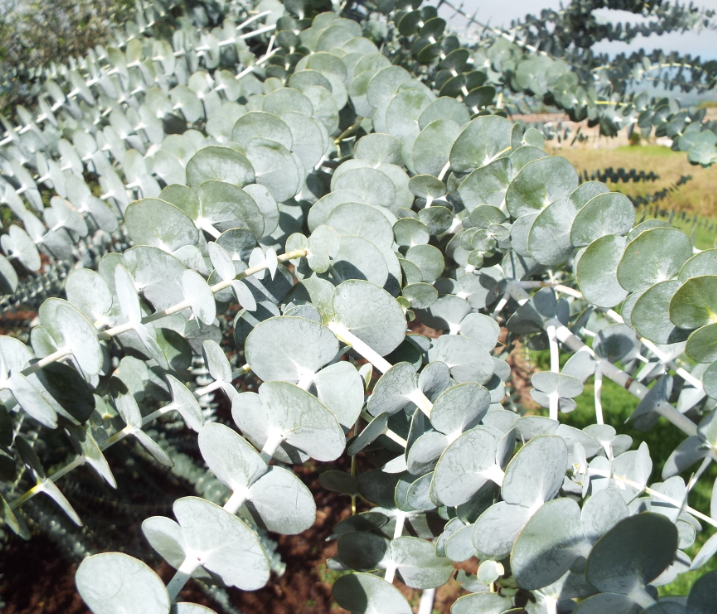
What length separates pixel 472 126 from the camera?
51 cm

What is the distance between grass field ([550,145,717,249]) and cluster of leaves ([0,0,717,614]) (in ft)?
14.7

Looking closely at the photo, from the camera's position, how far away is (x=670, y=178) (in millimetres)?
6246

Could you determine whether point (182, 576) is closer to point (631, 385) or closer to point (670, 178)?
point (631, 385)

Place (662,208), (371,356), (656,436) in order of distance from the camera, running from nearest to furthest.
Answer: (371,356) → (656,436) → (662,208)

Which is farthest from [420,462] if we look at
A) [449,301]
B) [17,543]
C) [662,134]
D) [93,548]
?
[17,543]

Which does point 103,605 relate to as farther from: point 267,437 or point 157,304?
point 157,304

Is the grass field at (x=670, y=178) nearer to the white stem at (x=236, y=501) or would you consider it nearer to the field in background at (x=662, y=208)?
the field in background at (x=662, y=208)

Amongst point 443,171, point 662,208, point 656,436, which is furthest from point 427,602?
point 662,208

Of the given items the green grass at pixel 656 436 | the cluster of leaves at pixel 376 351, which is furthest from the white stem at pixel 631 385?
the green grass at pixel 656 436

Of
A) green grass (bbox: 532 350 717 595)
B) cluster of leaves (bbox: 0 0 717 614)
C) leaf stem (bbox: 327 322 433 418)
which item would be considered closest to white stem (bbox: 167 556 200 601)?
cluster of leaves (bbox: 0 0 717 614)

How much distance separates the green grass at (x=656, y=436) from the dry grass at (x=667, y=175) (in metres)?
2.67

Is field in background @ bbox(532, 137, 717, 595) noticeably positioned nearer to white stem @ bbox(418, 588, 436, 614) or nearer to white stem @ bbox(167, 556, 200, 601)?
white stem @ bbox(418, 588, 436, 614)

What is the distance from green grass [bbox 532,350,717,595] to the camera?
1474 millimetres

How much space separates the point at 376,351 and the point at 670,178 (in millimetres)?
7126
